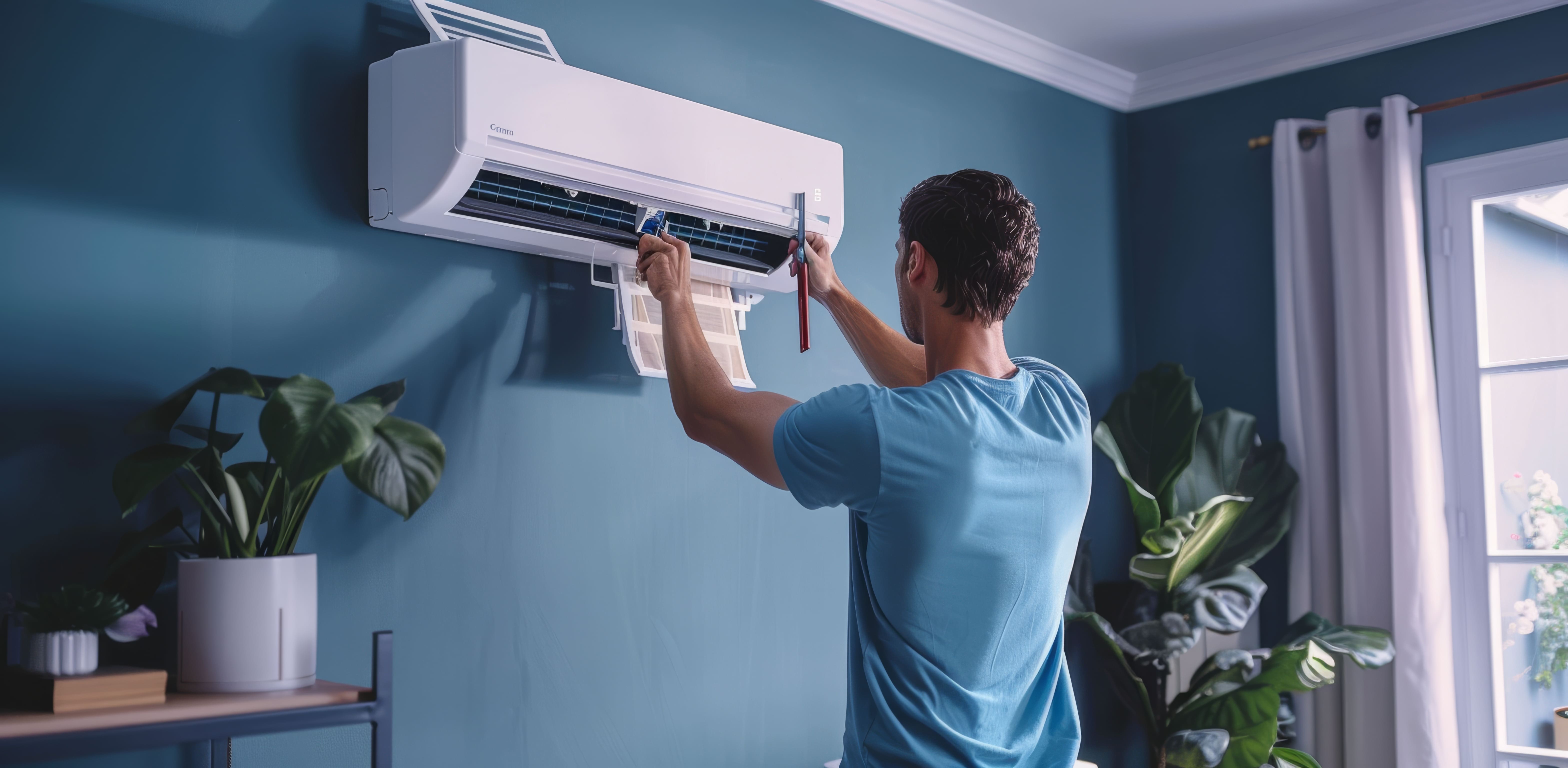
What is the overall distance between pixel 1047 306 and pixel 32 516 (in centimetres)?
232

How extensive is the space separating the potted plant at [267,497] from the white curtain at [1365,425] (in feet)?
7.49

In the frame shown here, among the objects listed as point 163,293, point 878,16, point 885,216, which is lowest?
point 163,293

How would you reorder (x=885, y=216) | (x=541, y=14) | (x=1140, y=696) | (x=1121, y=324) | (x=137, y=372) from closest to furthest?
(x=137, y=372) < (x=541, y=14) < (x=885, y=216) < (x=1140, y=696) < (x=1121, y=324)

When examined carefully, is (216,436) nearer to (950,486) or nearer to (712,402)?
(712,402)

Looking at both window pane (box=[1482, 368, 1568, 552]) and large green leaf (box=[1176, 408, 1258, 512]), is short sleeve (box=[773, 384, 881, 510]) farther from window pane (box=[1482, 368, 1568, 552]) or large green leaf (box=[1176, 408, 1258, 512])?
window pane (box=[1482, 368, 1568, 552])

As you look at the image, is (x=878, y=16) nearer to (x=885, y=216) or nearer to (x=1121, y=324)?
(x=885, y=216)

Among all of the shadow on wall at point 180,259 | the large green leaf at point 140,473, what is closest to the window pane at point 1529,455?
the shadow on wall at point 180,259

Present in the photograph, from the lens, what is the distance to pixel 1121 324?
3342mm

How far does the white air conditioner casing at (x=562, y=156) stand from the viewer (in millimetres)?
1656

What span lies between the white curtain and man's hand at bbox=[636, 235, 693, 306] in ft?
6.17

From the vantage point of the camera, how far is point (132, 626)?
1.33 meters

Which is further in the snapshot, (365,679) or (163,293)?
(365,679)

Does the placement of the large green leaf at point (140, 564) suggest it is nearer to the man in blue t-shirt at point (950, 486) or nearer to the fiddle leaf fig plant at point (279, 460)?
the fiddle leaf fig plant at point (279, 460)

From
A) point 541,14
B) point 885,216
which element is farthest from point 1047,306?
point 541,14
